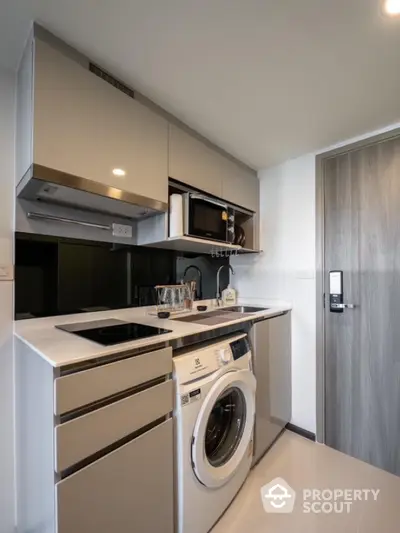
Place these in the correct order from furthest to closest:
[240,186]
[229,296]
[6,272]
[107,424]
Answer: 1. [229,296]
2. [240,186]
3. [6,272]
4. [107,424]

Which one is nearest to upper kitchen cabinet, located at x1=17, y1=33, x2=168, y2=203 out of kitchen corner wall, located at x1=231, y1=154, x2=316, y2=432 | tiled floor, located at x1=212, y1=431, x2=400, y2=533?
kitchen corner wall, located at x1=231, y1=154, x2=316, y2=432

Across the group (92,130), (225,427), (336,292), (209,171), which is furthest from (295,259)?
(92,130)

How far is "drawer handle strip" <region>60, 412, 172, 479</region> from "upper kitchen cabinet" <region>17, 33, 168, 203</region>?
105cm

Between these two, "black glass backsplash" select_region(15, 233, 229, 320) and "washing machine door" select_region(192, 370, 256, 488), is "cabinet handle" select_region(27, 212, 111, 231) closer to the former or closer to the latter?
"black glass backsplash" select_region(15, 233, 229, 320)

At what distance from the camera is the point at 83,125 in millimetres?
1182

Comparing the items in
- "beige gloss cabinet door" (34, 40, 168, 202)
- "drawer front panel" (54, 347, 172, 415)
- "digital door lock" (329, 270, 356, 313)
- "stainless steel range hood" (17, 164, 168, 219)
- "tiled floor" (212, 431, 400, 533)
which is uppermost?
"beige gloss cabinet door" (34, 40, 168, 202)

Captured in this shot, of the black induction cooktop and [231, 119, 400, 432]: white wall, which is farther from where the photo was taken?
[231, 119, 400, 432]: white wall

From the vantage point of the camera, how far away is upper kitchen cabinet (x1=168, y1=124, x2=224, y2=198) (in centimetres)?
163

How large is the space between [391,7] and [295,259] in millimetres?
1547

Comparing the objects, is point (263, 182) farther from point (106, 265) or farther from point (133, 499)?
point (133, 499)

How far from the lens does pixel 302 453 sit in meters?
1.93

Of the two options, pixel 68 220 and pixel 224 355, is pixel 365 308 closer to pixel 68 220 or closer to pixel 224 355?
pixel 224 355

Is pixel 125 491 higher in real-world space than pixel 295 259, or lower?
lower

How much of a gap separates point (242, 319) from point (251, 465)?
937mm
